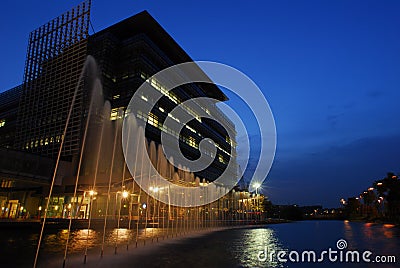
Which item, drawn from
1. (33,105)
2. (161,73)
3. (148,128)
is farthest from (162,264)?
(161,73)

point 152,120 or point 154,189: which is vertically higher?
point 152,120

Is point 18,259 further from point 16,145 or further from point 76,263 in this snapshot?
Result: point 16,145

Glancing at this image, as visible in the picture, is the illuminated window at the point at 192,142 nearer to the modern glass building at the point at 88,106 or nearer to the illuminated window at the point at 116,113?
the modern glass building at the point at 88,106

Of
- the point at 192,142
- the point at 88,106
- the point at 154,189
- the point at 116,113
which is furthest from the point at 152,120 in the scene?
the point at 192,142

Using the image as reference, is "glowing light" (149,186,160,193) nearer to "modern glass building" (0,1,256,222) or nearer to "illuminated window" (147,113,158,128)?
"modern glass building" (0,1,256,222)

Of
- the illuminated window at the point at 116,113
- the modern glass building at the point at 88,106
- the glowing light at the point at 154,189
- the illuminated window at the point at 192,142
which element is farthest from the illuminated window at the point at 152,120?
the illuminated window at the point at 192,142

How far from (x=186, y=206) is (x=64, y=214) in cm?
1875

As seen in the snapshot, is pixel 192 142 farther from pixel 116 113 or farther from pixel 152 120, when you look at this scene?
pixel 116 113

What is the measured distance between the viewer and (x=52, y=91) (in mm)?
46938

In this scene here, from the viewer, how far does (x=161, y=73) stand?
6069cm

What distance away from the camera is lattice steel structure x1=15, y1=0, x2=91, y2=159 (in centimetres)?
4412

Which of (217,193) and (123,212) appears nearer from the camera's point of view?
(123,212)


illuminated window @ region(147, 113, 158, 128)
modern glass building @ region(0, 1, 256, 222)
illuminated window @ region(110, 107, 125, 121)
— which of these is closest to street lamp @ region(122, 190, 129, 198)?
modern glass building @ region(0, 1, 256, 222)

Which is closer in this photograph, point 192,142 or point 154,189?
point 154,189
